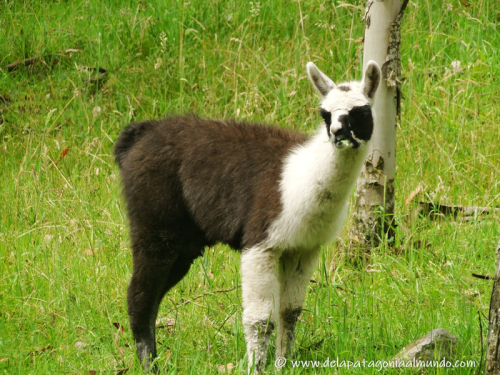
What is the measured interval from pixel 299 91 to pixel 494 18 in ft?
9.58

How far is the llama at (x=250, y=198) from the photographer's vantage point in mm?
3803

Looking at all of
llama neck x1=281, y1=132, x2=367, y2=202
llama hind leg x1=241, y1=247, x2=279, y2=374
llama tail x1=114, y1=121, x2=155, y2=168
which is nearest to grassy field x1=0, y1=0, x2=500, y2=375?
llama hind leg x1=241, y1=247, x2=279, y2=374

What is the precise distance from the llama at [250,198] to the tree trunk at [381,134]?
1.10 metres

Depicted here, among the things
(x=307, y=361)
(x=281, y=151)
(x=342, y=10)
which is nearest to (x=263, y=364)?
(x=307, y=361)

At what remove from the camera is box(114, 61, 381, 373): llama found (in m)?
3.80

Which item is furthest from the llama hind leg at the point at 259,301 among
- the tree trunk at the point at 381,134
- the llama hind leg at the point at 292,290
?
the tree trunk at the point at 381,134

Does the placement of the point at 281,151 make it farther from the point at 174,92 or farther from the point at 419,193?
the point at 174,92

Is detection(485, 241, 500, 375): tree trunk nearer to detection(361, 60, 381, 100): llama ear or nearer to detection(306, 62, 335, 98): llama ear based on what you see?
detection(361, 60, 381, 100): llama ear

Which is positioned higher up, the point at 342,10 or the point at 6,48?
the point at 342,10

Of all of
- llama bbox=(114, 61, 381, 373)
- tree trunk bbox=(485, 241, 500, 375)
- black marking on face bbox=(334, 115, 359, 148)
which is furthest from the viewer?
llama bbox=(114, 61, 381, 373)

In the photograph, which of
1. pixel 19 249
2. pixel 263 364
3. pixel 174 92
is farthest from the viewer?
pixel 174 92

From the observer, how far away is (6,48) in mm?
8805

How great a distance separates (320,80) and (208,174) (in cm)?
94

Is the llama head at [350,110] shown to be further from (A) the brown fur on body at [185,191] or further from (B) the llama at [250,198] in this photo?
(A) the brown fur on body at [185,191]
